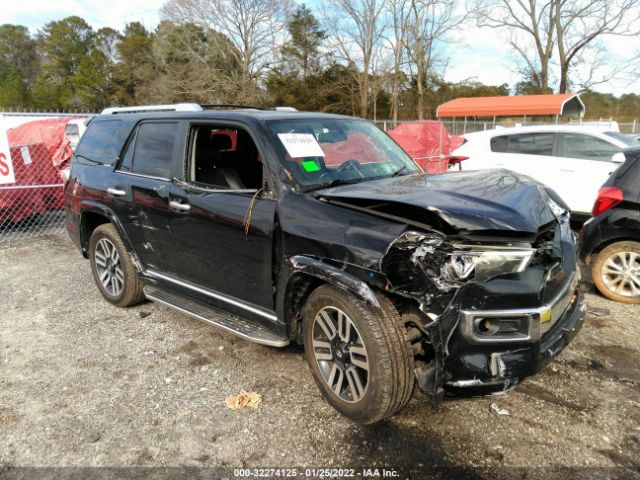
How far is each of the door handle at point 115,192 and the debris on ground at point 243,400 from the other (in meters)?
2.14

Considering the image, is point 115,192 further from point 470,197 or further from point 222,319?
point 470,197

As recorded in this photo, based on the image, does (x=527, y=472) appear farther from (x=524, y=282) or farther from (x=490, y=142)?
(x=490, y=142)

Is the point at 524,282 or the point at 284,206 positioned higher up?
the point at 284,206

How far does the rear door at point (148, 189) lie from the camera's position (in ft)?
12.9

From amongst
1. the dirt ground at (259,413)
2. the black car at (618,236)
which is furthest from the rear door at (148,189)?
the black car at (618,236)

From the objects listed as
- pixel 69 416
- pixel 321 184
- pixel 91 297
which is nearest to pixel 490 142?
pixel 321 184

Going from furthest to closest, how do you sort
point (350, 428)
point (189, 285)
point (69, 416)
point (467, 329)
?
point (189, 285)
point (69, 416)
point (350, 428)
point (467, 329)

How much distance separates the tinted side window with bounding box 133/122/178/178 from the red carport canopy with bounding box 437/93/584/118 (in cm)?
3148

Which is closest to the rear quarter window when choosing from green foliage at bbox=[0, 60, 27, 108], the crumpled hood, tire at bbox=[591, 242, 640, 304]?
the crumpled hood

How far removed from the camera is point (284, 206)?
3.08 m

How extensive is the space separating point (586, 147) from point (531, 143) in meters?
0.87

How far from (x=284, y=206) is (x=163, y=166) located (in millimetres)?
1458

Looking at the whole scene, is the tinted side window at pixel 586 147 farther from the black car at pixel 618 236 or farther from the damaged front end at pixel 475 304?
the damaged front end at pixel 475 304

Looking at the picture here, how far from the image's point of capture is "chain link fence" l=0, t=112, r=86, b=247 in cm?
790
